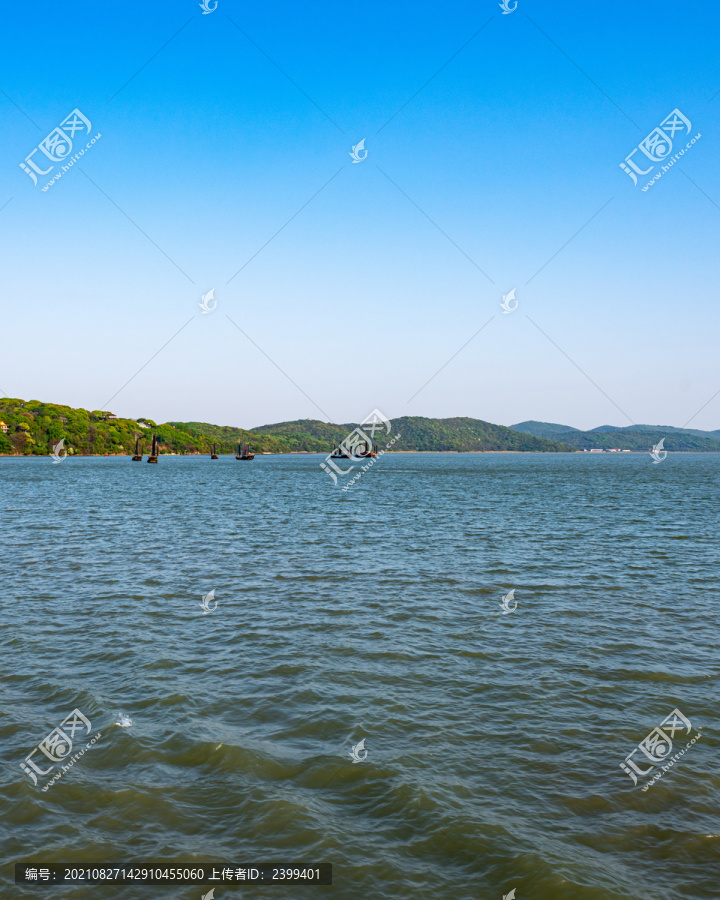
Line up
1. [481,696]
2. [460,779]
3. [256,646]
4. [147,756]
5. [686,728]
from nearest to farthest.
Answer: [460,779], [147,756], [686,728], [481,696], [256,646]

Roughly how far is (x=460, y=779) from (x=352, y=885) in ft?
9.42

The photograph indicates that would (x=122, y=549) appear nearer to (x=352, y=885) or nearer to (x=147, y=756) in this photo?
(x=147, y=756)

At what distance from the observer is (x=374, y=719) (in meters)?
11.7

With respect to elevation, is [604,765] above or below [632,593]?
below

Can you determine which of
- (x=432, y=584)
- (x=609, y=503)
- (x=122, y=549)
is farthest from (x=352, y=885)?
(x=609, y=503)

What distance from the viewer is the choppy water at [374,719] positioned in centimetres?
783

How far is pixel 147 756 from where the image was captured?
10.2 meters

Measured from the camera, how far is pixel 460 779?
957cm

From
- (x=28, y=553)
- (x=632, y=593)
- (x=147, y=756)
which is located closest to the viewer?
(x=147, y=756)

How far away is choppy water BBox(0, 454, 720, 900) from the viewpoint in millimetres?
7832

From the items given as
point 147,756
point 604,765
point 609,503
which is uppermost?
point 609,503

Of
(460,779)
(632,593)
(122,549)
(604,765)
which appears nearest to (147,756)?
Answer: (460,779)

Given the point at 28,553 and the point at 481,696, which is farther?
the point at 28,553

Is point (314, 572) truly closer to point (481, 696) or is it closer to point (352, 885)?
point (481, 696)
